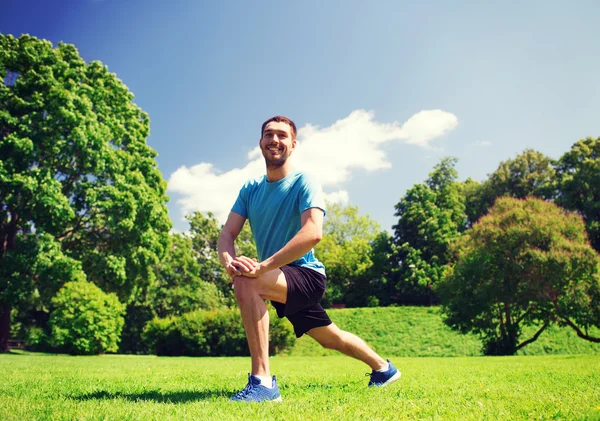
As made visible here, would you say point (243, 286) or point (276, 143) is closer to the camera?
point (243, 286)

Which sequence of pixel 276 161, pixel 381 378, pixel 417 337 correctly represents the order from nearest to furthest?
pixel 276 161 → pixel 381 378 → pixel 417 337

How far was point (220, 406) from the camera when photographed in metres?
3.01

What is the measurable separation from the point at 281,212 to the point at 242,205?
18.6 inches

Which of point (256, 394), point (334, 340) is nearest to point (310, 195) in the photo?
point (334, 340)

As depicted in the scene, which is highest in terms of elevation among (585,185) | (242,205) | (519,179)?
(519,179)

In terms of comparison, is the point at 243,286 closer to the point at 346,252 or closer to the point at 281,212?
the point at 281,212

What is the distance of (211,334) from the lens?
21.0 m

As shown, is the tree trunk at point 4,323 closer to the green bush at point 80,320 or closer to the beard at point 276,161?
A: the green bush at point 80,320

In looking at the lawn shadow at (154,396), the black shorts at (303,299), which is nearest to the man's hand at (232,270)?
the black shorts at (303,299)

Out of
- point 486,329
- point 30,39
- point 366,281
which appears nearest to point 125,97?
point 30,39

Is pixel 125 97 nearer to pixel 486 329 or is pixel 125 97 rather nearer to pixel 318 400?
pixel 486 329

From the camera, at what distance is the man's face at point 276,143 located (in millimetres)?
3746

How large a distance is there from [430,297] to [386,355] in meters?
13.6

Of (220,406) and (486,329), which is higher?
(220,406)
